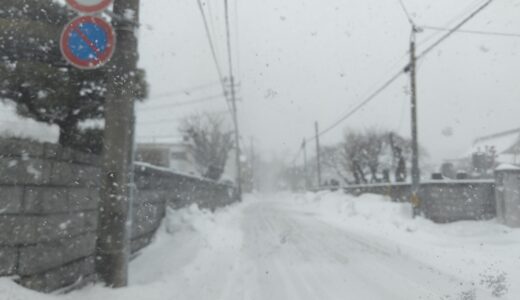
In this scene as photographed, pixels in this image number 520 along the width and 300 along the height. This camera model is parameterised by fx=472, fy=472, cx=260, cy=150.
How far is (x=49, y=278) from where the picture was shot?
4898 millimetres

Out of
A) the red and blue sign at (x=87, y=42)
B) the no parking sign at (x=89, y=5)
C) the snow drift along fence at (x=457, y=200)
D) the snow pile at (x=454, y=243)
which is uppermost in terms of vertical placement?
the no parking sign at (x=89, y=5)

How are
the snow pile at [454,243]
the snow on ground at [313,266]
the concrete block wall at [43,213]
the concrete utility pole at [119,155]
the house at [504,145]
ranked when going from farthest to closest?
the house at [504,145] → the snow pile at [454,243] → the snow on ground at [313,266] → the concrete utility pole at [119,155] → the concrete block wall at [43,213]

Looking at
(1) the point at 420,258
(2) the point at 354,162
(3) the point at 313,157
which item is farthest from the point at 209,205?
(3) the point at 313,157

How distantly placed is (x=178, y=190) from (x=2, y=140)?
7.90m

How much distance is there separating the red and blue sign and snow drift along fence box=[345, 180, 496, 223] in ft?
47.8

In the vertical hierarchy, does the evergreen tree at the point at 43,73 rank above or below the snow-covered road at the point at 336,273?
above

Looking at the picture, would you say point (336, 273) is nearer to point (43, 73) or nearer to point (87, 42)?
point (87, 42)

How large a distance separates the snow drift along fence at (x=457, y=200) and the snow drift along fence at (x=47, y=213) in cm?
1378

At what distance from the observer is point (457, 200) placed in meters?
16.9

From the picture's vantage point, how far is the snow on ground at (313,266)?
19.1ft

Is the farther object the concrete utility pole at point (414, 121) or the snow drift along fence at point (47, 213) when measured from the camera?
the concrete utility pole at point (414, 121)

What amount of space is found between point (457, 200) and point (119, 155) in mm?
14535

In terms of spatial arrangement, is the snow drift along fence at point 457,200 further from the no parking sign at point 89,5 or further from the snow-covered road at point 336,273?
the no parking sign at point 89,5

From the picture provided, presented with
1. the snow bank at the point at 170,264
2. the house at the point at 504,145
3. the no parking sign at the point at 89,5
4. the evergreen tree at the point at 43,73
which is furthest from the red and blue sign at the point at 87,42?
the house at the point at 504,145
